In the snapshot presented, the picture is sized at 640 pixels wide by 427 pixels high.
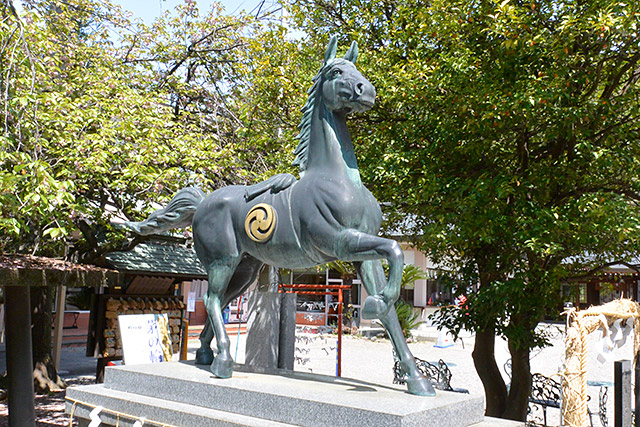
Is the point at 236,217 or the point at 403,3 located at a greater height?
the point at 403,3

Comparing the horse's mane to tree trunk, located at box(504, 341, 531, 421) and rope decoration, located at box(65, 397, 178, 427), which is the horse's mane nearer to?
rope decoration, located at box(65, 397, 178, 427)

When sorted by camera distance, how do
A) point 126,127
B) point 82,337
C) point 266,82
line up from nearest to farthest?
point 126,127 → point 266,82 → point 82,337

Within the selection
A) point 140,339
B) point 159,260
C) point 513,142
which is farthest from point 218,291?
point 159,260

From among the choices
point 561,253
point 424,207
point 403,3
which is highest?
point 403,3

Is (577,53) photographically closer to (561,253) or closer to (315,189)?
(561,253)

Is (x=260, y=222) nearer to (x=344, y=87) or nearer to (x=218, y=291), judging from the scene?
(x=218, y=291)

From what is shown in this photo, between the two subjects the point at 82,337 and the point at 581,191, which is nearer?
the point at 581,191

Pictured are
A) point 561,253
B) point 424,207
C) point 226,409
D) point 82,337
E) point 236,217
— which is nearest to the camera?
point 226,409

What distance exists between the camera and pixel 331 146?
389cm

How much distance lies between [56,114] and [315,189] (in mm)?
5083

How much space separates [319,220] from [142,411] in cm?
185

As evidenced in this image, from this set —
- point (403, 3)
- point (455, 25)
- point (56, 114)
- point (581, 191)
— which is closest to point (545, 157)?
point (581, 191)

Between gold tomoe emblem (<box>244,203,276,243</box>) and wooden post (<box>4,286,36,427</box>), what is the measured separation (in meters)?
3.11

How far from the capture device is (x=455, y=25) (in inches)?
261
